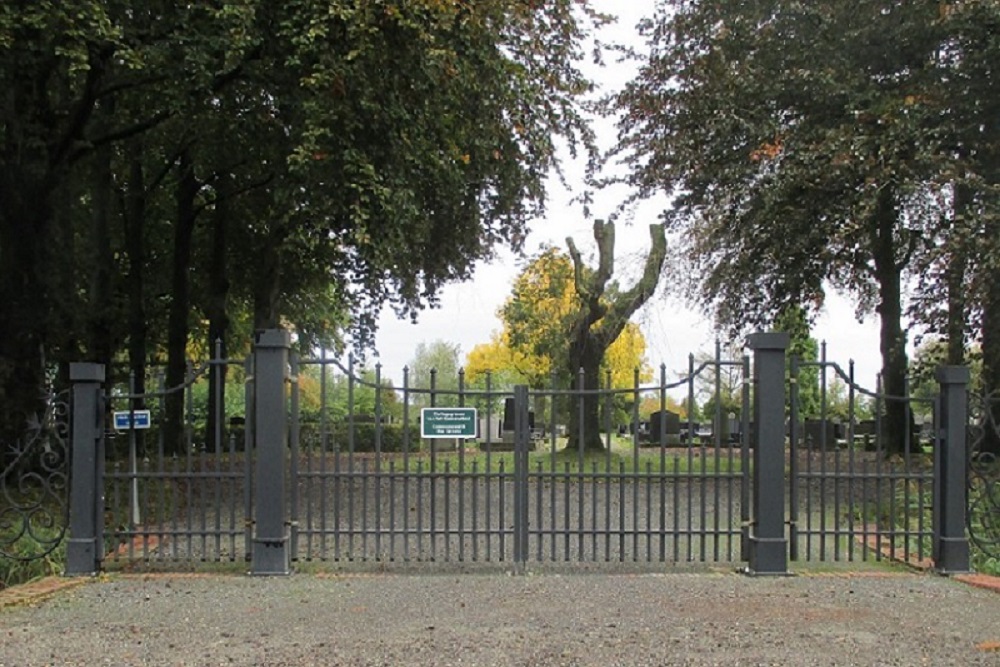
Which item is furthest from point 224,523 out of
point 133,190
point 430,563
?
point 133,190

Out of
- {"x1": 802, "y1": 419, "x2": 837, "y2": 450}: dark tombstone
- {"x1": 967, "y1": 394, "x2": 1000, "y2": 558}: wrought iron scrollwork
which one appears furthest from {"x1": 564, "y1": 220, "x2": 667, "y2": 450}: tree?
{"x1": 967, "y1": 394, "x2": 1000, "y2": 558}: wrought iron scrollwork

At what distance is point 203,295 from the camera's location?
1124 inches

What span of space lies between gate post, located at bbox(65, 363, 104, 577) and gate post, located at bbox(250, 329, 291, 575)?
1.45 metres

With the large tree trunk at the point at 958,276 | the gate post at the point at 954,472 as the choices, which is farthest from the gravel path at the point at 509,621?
the large tree trunk at the point at 958,276

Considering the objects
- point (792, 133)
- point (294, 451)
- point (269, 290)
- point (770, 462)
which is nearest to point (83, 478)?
point (294, 451)

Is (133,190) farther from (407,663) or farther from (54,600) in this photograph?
(407,663)

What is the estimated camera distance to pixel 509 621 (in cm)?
703

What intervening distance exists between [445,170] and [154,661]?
34.6 feet

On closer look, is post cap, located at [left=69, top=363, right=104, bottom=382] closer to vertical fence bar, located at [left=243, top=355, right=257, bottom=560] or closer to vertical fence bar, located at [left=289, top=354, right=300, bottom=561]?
vertical fence bar, located at [left=243, top=355, right=257, bottom=560]

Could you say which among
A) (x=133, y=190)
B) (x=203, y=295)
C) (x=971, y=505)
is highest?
(x=133, y=190)

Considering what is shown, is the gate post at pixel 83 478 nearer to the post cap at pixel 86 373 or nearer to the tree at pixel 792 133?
the post cap at pixel 86 373

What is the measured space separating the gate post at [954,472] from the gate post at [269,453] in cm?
596

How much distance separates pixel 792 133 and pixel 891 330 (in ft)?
22.9

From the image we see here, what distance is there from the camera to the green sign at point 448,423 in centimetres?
866
